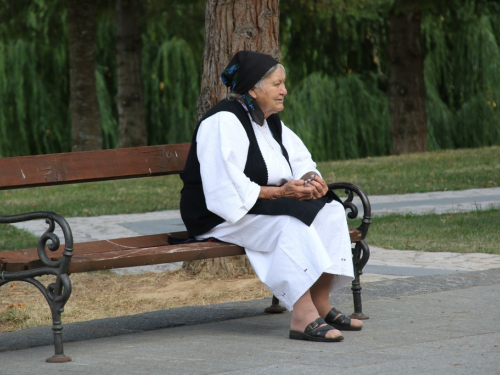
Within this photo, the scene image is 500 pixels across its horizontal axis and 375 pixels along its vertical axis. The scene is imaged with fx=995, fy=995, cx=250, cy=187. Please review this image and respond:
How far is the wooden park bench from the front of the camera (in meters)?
4.46

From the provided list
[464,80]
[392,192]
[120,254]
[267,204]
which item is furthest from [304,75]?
[120,254]

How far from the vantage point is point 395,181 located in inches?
558

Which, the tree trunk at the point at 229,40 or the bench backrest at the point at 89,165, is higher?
the tree trunk at the point at 229,40

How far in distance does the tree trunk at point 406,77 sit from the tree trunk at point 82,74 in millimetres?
5825

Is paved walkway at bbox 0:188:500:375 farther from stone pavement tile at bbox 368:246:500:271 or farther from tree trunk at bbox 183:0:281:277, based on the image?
tree trunk at bbox 183:0:281:277

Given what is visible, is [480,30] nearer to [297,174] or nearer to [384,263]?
[384,263]

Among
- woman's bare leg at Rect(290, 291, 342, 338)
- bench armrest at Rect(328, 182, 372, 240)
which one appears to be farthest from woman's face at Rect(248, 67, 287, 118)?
woman's bare leg at Rect(290, 291, 342, 338)

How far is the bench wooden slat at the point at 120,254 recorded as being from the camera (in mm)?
4586

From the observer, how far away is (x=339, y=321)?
5027mm

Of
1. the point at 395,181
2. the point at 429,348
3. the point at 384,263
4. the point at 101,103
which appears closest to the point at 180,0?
the point at 101,103

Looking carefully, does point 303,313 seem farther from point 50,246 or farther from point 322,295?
point 50,246

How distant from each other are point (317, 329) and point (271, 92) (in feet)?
4.22

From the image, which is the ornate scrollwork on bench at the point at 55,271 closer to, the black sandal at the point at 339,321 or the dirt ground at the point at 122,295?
the dirt ground at the point at 122,295

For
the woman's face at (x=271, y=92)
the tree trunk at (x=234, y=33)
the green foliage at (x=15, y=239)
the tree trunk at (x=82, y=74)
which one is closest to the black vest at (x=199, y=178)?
the woman's face at (x=271, y=92)
